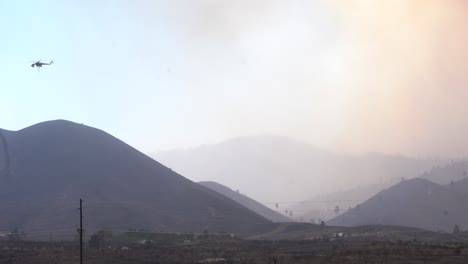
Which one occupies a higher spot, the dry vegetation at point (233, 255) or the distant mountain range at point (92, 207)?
the distant mountain range at point (92, 207)

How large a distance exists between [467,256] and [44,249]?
201ft

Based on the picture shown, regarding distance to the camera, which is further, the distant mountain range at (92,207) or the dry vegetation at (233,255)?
the distant mountain range at (92,207)

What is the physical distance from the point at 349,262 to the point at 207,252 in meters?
30.0

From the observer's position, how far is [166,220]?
170875 millimetres

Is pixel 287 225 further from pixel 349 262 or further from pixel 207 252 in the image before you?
pixel 349 262

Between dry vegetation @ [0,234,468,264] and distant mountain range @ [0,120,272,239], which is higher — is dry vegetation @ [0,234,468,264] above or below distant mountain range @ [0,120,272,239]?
below

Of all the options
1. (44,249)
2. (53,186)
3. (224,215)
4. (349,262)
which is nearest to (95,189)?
(53,186)

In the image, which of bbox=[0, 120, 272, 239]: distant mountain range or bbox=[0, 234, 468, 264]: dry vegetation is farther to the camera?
bbox=[0, 120, 272, 239]: distant mountain range

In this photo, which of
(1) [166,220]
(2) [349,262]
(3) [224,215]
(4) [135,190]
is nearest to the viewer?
(2) [349,262]

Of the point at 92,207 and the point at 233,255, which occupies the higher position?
the point at 92,207

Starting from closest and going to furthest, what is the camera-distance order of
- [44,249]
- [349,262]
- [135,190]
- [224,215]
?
[349,262]
[44,249]
[224,215]
[135,190]

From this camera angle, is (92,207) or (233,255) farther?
(92,207)

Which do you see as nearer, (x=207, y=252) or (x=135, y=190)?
(x=207, y=252)

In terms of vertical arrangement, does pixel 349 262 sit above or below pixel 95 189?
below
